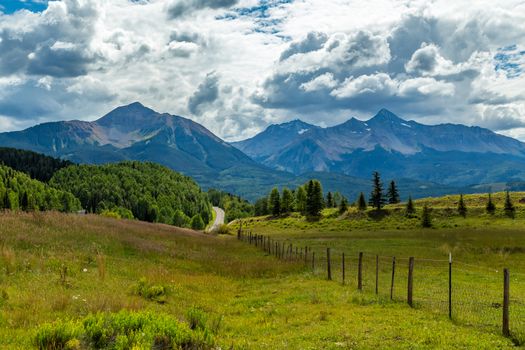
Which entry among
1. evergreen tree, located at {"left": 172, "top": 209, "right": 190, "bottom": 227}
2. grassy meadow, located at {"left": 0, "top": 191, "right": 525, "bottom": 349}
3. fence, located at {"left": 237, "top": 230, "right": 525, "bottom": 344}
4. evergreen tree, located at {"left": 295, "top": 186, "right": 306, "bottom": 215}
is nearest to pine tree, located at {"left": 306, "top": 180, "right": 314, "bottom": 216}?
evergreen tree, located at {"left": 295, "top": 186, "right": 306, "bottom": 215}

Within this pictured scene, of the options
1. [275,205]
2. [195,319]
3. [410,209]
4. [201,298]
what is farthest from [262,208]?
[195,319]

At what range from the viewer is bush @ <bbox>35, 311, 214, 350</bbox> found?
842 centimetres

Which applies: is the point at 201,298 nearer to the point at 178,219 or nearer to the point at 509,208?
the point at 509,208

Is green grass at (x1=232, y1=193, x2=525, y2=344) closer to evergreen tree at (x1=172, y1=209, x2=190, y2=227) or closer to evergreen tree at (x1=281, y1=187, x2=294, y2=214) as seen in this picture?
evergreen tree at (x1=281, y1=187, x2=294, y2=214)

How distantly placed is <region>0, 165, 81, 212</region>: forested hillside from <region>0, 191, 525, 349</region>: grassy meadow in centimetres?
14191

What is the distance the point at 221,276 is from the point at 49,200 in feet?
553

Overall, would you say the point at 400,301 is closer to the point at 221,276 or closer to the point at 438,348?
the point at 438,348

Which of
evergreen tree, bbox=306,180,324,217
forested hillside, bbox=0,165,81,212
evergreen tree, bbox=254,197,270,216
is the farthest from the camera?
evergreen tree, bbox=254,197,270,216

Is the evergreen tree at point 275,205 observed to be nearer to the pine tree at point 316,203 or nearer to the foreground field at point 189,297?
the pine tree at point 316,203

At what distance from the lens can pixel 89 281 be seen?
56.6 feet

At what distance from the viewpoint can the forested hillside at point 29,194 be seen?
15612 centimetres

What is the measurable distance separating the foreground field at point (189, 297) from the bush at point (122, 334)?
0.19 m

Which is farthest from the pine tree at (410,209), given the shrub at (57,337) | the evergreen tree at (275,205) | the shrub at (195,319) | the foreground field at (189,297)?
the shrub at (57,337)

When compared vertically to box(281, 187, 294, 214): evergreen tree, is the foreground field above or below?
above
